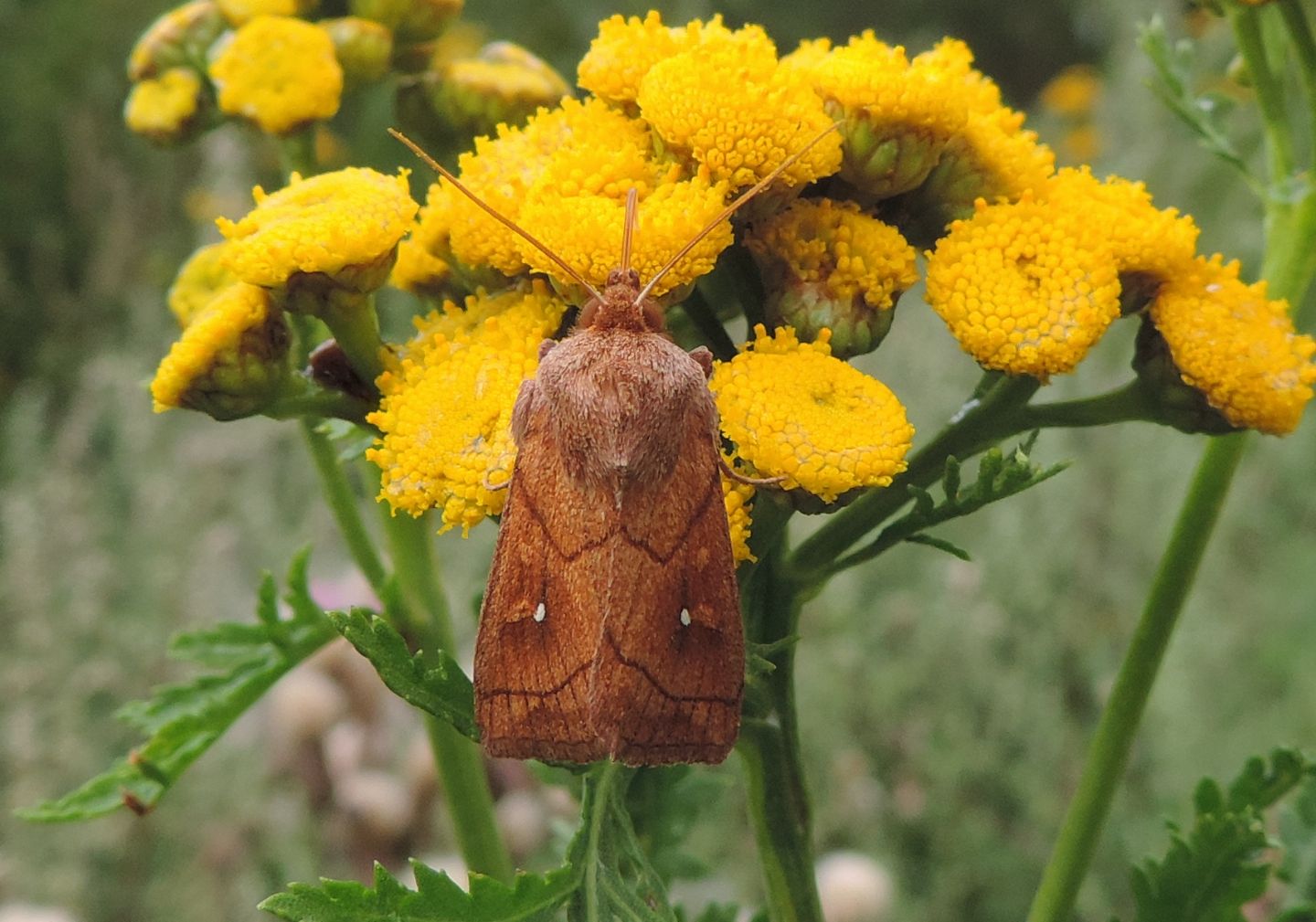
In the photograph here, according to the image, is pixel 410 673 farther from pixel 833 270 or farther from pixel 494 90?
pixel 494 90

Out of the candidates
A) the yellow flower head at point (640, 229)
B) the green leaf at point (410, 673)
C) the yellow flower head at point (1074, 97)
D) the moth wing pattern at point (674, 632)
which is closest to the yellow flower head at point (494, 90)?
the yellow flower head at point (640, 229)

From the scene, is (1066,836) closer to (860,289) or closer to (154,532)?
(860,289)

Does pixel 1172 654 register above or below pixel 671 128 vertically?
below

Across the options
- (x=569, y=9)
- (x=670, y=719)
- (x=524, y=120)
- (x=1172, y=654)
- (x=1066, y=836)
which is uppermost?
(x=524, y=120)

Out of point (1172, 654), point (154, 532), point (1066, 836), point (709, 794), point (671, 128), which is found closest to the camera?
point (671, 128)

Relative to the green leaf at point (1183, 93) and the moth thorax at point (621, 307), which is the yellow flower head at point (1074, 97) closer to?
the green leaf at point (1183, 93)

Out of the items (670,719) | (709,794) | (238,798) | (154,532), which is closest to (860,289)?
(670,719)

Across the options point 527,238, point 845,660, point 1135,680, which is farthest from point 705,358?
point 845,660
